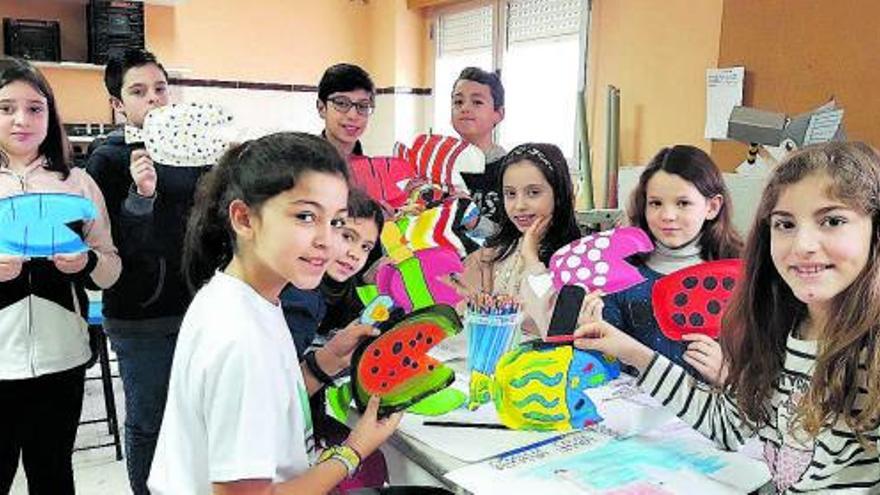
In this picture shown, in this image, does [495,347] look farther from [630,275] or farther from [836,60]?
[836,60]

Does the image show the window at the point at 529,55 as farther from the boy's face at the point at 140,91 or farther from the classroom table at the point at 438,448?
the classroom table at the point at 438,448

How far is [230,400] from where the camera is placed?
1001 mm

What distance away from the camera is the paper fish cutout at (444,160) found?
1.88 m

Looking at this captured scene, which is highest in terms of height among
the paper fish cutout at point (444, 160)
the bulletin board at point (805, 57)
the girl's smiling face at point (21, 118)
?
the bulletin board at point (805, 57)

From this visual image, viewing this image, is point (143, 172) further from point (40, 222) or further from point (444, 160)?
point (444, 160)

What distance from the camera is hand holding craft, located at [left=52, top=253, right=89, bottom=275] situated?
5.62ft

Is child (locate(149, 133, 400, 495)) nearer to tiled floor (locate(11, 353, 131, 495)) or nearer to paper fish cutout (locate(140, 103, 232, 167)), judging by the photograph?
paper fish cutout (locate(140, 103, 232, 167))

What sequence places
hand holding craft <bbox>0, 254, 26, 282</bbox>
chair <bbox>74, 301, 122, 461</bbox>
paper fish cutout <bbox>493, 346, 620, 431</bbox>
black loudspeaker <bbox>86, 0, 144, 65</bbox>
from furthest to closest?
1. black loudspeaker <bbox>86, 0, 144, 65</bbox>
2. chair <bbox>74, 301, 122, 461</bbox>
3. hand holding craft <bbox>0, 254, 26, 282</bbox>
4. paper fish cutout <bbox>493, 346, 620, 431</bbox>

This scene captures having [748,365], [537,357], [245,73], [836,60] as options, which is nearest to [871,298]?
[748,365]

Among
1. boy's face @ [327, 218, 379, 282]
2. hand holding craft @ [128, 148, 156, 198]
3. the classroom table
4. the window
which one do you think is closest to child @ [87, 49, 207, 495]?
hand holding craft @ [128, 148, 156, 198]

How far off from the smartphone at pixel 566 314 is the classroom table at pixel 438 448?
0.19 m

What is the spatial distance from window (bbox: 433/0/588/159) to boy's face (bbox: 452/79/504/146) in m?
1.90

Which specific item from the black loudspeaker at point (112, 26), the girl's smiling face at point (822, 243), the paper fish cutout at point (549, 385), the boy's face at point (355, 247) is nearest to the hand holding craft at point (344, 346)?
the boy's face at point (355, 247)

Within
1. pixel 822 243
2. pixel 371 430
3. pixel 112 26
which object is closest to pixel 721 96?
pixel 822 243
